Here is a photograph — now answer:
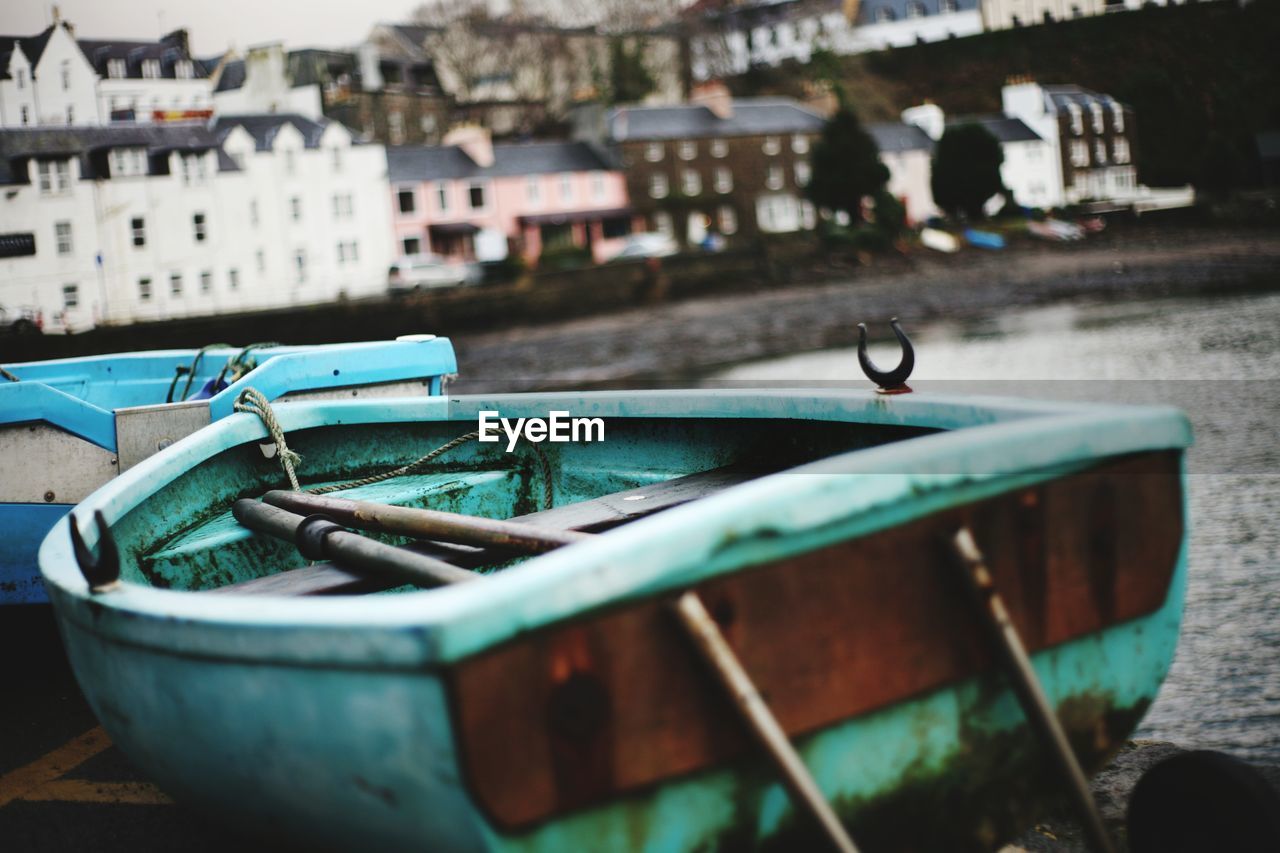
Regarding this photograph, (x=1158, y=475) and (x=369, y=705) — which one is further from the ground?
(x=1158, y=475)

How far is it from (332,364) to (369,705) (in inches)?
123

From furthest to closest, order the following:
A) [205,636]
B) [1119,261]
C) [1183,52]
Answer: [1119,261]
[1183,52]
[205,636]

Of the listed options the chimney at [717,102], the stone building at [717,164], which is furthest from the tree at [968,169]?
the chimney at [717,102]

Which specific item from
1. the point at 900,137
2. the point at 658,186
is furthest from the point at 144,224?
the point at 900,137

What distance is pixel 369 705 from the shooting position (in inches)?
53.8

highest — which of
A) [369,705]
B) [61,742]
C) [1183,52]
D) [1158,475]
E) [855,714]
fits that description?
[1183,52]

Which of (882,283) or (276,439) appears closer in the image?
(276,439)

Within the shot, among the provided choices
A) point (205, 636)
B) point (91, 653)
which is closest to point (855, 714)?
point (205, 636)

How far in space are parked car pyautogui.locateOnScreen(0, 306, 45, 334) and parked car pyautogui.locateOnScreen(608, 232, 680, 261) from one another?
1087 inches

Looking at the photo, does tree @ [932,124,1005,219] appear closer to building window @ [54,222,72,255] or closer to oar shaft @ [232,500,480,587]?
building window @ [54,222,72,255]

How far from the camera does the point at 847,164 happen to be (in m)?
38.0

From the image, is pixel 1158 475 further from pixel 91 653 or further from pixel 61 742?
pixel 61 742

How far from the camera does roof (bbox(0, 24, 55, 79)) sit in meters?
6.18

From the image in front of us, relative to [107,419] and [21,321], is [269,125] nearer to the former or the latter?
[21,321]
